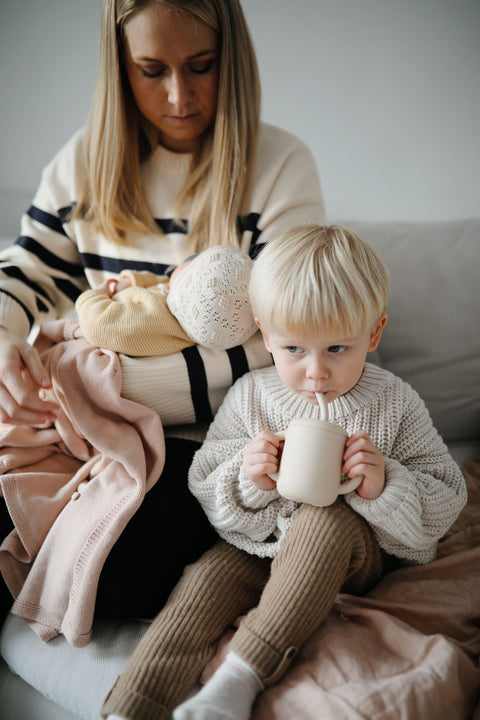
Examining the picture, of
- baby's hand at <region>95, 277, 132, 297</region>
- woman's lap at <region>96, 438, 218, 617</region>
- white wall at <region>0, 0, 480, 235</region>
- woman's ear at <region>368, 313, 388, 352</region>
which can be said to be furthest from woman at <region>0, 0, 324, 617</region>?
white wall at <region>0, 0, 480, 235</region>

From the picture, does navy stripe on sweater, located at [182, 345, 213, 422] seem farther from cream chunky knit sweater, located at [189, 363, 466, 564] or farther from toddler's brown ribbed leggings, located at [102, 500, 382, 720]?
toddler's brown ribbed leggings, located at [102, 500, 382, 720]

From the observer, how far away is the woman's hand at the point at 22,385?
983 millimetres

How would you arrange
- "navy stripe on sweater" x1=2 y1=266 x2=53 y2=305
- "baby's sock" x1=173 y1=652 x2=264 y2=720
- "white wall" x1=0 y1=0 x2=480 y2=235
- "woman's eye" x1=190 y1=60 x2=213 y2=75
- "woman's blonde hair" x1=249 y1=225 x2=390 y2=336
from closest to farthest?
"baby's sock" x1=173 y1=652 x2=264 y2=720 → "woman's blonde hair" x1=249 y1=225 x2=390 y2=336 → "woman's eye" x1=190 y1=60 x2=213 y2=75 → "navy stripe on sweater" x1=2 y1=266 x2=53 y2=305 → "white wall" x1=0 y1=0 x2=480 y2=235

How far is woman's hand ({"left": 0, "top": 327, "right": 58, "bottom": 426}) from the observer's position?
38.7 inches

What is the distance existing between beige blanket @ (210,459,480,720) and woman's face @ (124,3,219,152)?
917 millimetres

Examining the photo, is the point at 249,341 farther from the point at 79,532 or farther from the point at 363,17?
the point at 363,17

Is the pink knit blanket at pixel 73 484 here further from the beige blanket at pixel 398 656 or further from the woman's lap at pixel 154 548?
the beige blanket at pixel 398 656

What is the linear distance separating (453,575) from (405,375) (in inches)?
20.1

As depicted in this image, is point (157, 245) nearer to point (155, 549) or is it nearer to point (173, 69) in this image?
point (173, 69)

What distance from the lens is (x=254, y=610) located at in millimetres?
807

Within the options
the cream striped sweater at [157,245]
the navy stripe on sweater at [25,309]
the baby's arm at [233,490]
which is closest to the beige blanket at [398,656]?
the baby's arm at [233,490]

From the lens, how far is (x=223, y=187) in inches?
45.9

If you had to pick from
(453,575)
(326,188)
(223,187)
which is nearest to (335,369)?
(453,575)

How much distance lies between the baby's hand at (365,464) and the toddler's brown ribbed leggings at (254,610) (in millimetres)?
54
